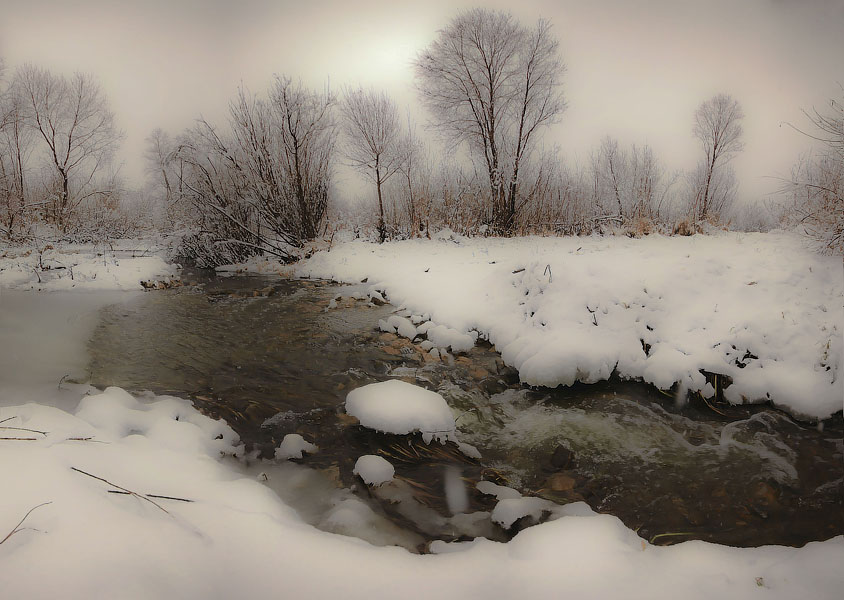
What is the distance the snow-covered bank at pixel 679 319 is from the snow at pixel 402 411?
116 cm

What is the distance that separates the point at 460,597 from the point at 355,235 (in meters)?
14.2

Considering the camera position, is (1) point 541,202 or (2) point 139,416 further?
(1) point 541,202

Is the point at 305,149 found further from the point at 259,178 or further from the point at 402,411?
the point at 402,411

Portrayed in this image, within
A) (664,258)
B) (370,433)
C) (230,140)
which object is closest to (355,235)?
(230,140)

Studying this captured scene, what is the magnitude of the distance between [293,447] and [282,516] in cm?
87

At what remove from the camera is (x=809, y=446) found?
2658 mm

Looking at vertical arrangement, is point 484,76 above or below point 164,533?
above

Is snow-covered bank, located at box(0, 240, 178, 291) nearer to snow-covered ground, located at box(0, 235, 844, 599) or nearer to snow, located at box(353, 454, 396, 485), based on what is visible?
snow-covered ground, located at box(0, 235, 844, 599)

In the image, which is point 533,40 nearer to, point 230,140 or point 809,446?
point 230,140

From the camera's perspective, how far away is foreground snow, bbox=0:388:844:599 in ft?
3.66

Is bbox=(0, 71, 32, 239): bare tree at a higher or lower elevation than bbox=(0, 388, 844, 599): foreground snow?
higher

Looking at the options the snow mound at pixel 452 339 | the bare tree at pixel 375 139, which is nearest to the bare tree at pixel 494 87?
the bare tree at pixel 375 139

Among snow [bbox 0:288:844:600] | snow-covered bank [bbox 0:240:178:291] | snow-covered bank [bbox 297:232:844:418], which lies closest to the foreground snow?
snow [bbox 0:288:844:600]

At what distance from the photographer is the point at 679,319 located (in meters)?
3.81
